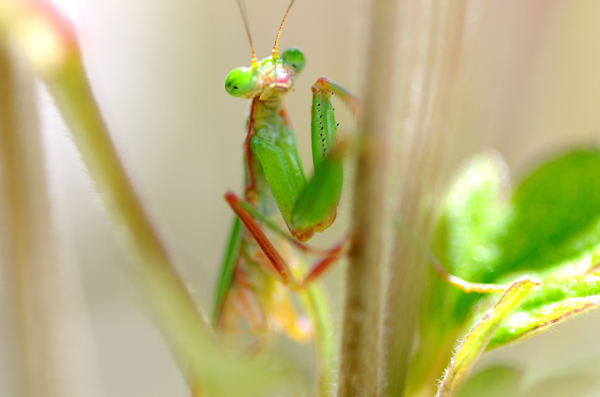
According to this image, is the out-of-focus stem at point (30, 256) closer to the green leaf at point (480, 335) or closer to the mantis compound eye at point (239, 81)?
the mantis compound eye at point (239, 81)

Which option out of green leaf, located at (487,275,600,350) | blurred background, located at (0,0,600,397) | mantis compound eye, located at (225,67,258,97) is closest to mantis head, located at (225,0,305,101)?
mantis compound eye, located at (225,67,258,97)

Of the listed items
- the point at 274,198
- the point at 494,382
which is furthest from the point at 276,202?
the point at 494,382

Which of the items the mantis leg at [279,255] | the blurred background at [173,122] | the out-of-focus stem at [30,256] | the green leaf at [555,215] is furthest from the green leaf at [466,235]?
the blurred background at [173,122]

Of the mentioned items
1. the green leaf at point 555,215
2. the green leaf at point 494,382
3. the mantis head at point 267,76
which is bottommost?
the green leaf at point 494,382

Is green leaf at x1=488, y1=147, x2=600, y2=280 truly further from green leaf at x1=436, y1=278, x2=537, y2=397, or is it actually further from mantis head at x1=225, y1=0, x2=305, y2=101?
mantis head at x1=225, y1=0, x2=305, y2=101

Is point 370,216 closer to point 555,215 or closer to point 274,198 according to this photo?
point 555,215

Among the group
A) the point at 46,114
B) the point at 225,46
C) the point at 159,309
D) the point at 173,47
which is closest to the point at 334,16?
the point at 225,46
